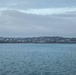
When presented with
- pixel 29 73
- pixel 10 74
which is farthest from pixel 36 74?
pixel 10 74

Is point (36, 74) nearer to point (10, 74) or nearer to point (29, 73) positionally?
point (29, 73)

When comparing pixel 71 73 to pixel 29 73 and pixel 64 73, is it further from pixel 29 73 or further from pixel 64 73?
pixel 29 73

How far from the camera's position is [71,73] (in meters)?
29.7

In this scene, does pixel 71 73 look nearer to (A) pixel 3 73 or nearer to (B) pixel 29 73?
(B) pixel 29 73

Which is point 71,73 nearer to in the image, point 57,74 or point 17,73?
point 57,74

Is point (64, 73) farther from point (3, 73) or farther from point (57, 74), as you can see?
point (3, 73)

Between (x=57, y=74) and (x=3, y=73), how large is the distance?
6.44 m

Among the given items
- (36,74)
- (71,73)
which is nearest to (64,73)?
(71,73)

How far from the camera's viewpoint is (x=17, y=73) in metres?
30.2

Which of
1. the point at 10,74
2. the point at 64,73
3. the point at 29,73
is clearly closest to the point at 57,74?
the point at 64,73

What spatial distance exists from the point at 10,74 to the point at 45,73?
422cm

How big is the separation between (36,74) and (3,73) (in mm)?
4022

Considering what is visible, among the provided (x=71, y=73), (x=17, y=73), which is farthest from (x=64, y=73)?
(x=17, y=73)

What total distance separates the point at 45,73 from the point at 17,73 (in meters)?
3.36
